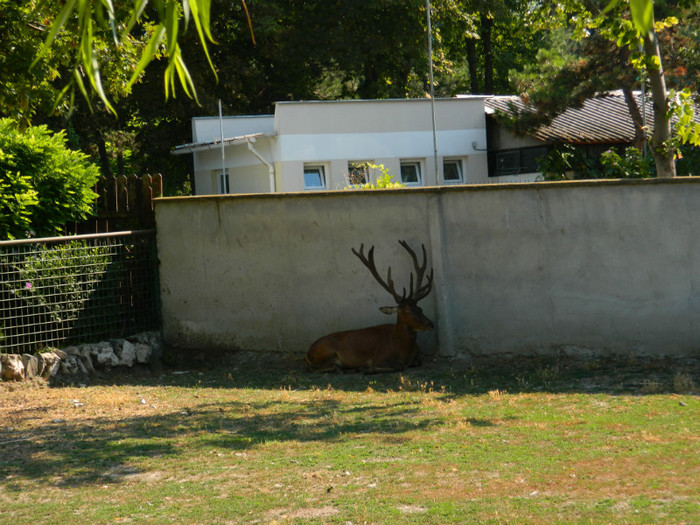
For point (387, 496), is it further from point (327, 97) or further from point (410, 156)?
point (327, 97)

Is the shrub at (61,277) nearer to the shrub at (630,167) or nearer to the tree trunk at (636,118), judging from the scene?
the shrub at (630,167)

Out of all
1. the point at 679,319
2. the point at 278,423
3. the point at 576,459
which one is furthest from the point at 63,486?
the point at 679,319

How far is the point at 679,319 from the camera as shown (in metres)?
9.69

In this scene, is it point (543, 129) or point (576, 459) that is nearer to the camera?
point (576, 459)

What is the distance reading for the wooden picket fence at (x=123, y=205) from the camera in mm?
11828

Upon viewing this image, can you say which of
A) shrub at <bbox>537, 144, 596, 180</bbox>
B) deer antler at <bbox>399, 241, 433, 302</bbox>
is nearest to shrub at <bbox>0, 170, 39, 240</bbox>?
deer antler at <bbox>399, 241, 433, 302</bbox>

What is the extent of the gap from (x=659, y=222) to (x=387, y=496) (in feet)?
19.2

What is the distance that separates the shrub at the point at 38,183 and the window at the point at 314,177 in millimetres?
10798

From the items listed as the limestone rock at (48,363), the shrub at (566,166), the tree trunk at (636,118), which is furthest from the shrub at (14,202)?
the tree trunk at (636,118)

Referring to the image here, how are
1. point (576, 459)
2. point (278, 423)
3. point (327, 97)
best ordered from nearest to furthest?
point (576, 459)
point (278, 423)
point (327, 97)

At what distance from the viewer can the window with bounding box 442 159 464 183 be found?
23938 millimetres

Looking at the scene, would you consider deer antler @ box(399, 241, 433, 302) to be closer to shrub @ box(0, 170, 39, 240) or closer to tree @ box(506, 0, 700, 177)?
tree @ box(506, 0, 700, 177)

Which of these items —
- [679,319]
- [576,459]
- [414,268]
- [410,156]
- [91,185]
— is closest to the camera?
[576,459]

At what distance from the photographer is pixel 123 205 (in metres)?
12.0
